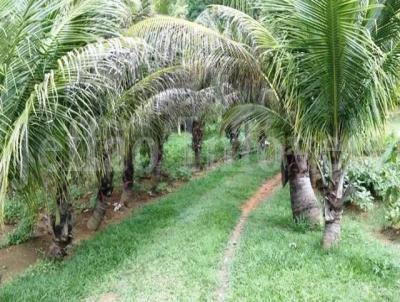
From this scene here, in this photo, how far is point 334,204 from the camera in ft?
20.6

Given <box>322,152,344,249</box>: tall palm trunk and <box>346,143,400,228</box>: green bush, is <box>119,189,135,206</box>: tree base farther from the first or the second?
<box>322,152,344,249</box>: tall palm trunk

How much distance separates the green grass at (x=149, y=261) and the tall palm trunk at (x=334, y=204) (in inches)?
64.6

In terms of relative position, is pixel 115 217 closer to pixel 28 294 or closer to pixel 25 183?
pixel 28 294

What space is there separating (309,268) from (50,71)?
4044 mm

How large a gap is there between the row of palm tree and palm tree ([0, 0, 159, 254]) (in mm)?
14

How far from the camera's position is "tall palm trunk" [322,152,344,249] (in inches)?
245

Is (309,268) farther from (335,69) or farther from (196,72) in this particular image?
(196,72)

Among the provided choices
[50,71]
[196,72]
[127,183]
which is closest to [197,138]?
[127,183]

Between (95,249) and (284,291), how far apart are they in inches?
143

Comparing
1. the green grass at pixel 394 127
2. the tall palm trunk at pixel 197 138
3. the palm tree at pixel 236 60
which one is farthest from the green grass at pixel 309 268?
the tall palm trunk at pixel 197 138

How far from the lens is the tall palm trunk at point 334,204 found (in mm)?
6215

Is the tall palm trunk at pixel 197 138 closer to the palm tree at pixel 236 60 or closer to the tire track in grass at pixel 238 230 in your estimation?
the tire track in grass at pixel 238 230

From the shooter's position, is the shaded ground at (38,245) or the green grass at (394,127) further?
Answer: the green grass at (394,127)

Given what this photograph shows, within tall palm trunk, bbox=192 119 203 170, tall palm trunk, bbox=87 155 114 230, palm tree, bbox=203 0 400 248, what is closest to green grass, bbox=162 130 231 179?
tall palm trunk, bbox=192 119 203 170
